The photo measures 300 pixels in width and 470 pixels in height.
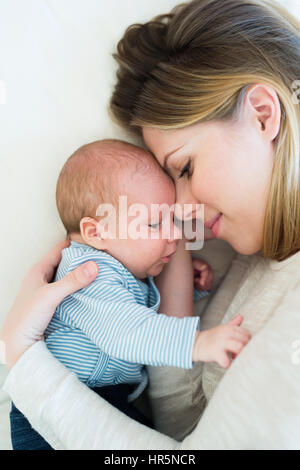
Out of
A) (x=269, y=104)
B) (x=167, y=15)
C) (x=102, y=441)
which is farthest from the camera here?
(x=167, y=15)

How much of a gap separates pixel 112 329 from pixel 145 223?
11.0 inches

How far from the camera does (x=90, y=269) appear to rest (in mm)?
932

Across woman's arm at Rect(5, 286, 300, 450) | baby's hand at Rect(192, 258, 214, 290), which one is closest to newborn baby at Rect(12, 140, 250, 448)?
woman's arm at Rect(5, 286, 300, 450)

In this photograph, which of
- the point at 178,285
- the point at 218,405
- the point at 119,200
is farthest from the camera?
the point at 178,285

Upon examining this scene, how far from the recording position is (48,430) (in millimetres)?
836

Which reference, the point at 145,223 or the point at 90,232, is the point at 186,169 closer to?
the point at 145,223

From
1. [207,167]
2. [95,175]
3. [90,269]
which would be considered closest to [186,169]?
[207,167]

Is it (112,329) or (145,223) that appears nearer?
(112,329)

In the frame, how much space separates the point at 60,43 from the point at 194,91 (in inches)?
17.0

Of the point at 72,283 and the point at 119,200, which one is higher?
the point at 119,200

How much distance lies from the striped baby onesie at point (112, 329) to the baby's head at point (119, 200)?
0.15ft

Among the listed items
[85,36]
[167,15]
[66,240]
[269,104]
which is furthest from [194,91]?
[66,240]

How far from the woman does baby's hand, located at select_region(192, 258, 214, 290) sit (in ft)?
0.63

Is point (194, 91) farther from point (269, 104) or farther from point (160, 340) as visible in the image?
point (160, 340)
